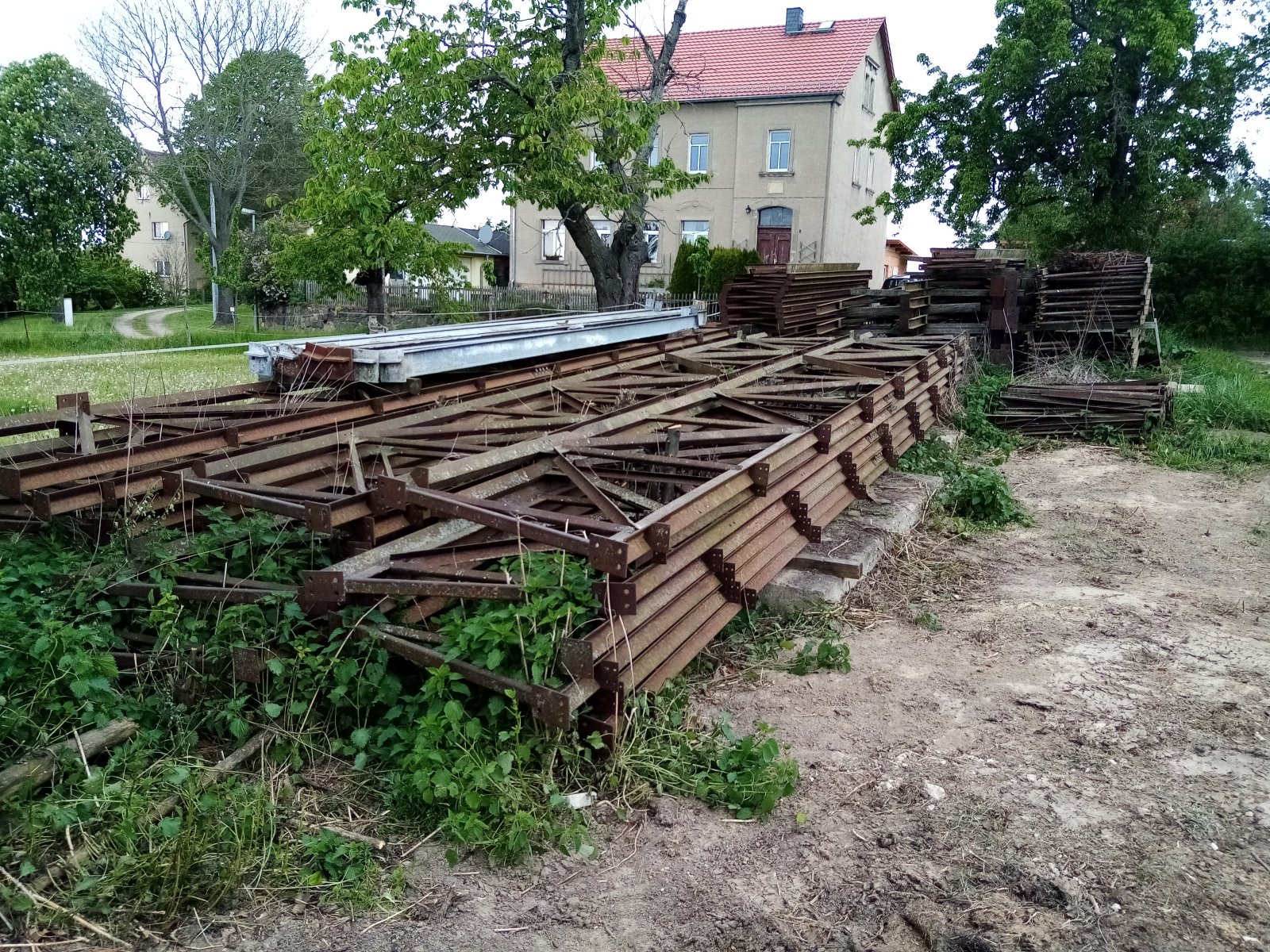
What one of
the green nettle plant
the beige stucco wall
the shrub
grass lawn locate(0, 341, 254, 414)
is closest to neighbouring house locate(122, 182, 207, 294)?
the shrub

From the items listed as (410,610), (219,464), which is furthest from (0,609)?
(410,610)

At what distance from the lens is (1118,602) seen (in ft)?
21.3

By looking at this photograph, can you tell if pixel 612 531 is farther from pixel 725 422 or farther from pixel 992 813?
pixel 725 422

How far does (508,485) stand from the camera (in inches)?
205

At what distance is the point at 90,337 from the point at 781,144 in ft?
71.3

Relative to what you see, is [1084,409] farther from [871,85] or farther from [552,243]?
[871,85]

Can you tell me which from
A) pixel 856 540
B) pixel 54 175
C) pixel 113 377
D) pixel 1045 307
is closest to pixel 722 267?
pixel 1045 307

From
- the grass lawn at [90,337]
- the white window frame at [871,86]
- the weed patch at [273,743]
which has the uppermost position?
the white window frame at [871,86]

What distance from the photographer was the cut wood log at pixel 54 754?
3.35 m

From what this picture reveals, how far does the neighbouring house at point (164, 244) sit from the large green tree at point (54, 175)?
17055mm

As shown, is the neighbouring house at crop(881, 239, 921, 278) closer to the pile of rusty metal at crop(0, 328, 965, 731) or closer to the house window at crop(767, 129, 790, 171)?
the house window at crop(767, 129, 790, 171)

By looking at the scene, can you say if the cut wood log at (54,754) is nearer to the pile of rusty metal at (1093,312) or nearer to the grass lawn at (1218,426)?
the grass lawn at (1218,426)

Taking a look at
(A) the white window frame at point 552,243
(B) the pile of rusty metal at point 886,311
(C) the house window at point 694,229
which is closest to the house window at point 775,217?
(C) the house window at point 694,229

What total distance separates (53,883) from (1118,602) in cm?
A: 627
